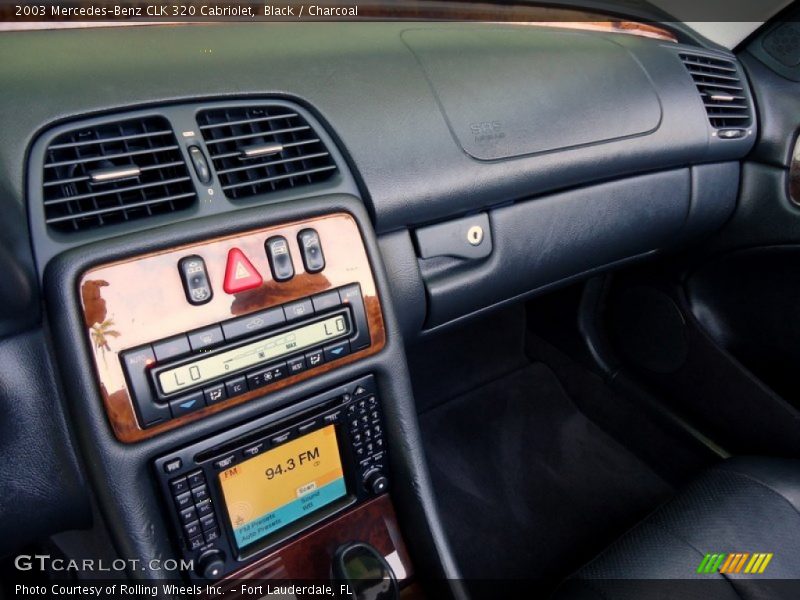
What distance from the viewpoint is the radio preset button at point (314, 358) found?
84 centimetres

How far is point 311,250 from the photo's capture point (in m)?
0.83

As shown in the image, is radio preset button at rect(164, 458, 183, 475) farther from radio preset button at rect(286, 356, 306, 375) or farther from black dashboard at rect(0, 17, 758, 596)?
radio preset button at rect(286, 356, 306, 375)

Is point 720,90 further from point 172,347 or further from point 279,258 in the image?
point 172,347

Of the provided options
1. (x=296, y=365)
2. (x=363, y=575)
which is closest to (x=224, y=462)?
(x=296, y=365)

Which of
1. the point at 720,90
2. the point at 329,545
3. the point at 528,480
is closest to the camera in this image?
the point at 329,545

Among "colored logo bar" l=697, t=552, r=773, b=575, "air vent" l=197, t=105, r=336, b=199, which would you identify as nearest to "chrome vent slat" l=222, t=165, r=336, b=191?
"air vent" l=197, t=105, r=336, b=199

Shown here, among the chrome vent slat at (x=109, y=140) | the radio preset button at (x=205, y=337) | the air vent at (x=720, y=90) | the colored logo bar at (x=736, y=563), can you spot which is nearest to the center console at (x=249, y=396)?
the radio preset button at (x=205, y=337)

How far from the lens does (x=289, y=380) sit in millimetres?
827

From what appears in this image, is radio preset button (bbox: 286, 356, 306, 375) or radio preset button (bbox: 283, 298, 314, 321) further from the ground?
radio preset button (bbox: 283, 298, 314, 321)

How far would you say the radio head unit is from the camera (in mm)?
798

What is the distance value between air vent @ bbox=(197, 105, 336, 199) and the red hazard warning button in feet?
0.27

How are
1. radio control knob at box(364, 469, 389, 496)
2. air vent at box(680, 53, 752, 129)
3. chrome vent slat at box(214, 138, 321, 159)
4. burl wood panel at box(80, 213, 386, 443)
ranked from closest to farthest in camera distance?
burl wood panel at box(80, 213, 386, 443) → chrome vent slat at box(214, 138, 321, 159) → radio control knob at box(364, 469, 389, 496) → air vent at box(680, 53, 752, 129)

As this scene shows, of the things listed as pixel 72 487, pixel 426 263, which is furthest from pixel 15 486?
pixel 426 263

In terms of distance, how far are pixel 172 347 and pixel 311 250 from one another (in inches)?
8.0
